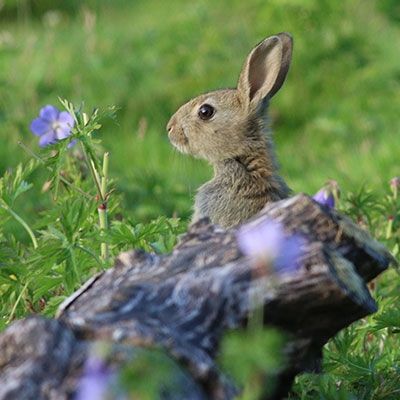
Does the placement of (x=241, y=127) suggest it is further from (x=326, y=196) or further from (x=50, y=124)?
(x=50, y=124)

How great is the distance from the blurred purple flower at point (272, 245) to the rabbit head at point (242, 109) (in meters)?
2.61

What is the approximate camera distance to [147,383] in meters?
2.52

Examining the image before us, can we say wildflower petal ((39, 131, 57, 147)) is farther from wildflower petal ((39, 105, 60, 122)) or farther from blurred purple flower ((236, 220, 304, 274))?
blurred purple flower ((236, 220, 304, 274))

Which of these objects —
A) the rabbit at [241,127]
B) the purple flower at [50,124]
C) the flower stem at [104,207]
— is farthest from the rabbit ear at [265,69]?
the flower stem at [104,207]

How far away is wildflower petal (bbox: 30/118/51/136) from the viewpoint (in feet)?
19.8

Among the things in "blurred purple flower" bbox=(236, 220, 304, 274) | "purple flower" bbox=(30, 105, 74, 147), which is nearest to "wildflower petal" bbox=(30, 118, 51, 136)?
"purple flower" bbox=(30, 105, 74, 147)

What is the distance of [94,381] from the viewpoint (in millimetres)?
2676

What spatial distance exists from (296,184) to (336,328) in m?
4.93

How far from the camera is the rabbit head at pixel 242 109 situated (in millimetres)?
6098

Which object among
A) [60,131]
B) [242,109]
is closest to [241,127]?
[242,109]

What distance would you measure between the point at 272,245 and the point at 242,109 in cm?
341

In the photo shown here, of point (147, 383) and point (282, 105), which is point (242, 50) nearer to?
point (282, 105)

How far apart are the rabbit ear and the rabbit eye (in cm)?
19

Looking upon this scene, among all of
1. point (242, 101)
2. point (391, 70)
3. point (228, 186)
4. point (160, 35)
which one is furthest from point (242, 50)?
point (228, 186)
